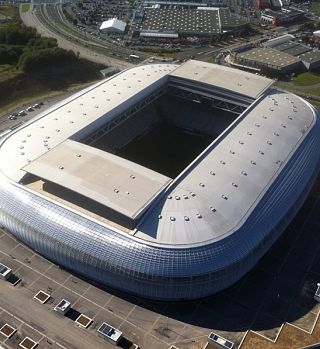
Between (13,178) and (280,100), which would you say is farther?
(280,100)

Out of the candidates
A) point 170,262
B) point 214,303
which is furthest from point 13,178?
point 214,303

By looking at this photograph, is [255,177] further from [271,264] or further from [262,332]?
[262,332]

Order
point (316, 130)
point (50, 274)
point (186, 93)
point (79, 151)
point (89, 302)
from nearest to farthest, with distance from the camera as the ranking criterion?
1. point (89, 302)
2. point (50, 274)
3. point (79, 151)
4. point (316, 130)
5. point (186, 93)

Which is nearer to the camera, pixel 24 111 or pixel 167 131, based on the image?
pixel 167 131

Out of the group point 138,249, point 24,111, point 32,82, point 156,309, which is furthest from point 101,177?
point 32,82

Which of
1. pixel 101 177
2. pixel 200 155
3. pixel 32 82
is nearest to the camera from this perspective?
pixel 101 177

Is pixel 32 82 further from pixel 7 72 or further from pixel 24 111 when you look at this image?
pixel 24 111

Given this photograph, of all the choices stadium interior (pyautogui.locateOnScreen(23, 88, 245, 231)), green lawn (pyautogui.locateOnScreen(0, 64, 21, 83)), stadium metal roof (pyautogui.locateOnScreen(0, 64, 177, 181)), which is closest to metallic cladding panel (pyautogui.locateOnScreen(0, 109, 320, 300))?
stadium metal roof (pyautogui.locateOnScreen(0, 64, 177, 181))

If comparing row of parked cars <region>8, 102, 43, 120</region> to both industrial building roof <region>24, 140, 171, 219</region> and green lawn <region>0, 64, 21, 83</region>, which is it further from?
industrial building roof <region>24, 140, 171, 219</region>
